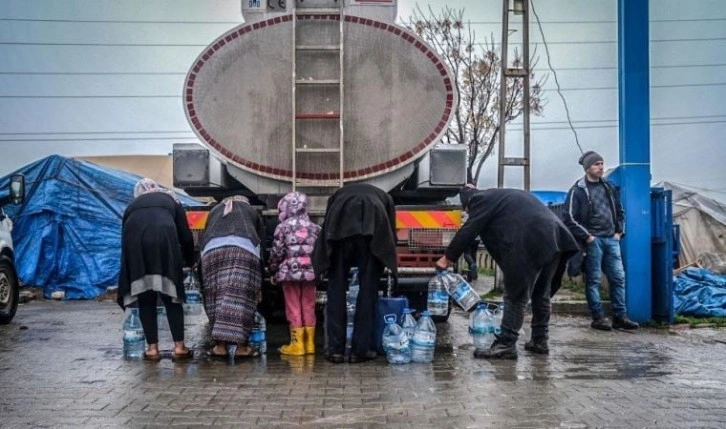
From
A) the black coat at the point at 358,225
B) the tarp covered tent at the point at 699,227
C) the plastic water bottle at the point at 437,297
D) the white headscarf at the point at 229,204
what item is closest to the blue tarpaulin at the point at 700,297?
the plastic water bottle at the point at 437,297

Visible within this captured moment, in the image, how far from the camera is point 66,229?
52.1 ft

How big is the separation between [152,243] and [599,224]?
16.9 feet

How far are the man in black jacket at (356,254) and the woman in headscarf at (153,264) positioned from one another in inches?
52.0

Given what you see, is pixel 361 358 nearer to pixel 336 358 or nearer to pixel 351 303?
pixel 336 358

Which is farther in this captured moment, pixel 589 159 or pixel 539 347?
pixel 589 159

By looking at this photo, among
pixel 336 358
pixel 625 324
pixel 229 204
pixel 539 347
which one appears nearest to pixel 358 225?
pixel 336 358

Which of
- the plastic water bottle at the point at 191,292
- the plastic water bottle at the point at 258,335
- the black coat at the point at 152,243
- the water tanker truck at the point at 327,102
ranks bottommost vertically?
the plastic water bottle at the point at 258,335

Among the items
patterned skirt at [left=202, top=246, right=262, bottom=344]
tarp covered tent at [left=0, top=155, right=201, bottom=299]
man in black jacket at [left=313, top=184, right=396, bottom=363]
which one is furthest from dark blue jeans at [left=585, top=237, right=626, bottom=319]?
tarp covered tent at [left=0, top=155, right=201, bottom=299]

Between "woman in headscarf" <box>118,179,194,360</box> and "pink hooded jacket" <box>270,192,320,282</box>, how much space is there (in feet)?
2.93

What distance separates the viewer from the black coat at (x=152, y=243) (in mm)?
7125

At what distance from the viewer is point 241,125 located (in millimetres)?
7734

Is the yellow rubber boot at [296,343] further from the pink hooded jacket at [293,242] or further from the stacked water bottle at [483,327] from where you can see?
the stacked water bottle at [483,327]

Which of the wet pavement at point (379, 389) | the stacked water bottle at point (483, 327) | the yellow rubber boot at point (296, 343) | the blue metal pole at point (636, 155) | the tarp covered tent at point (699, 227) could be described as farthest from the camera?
the tarp covered tent at point (699, 227)

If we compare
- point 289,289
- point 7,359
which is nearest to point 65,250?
point 7,359
